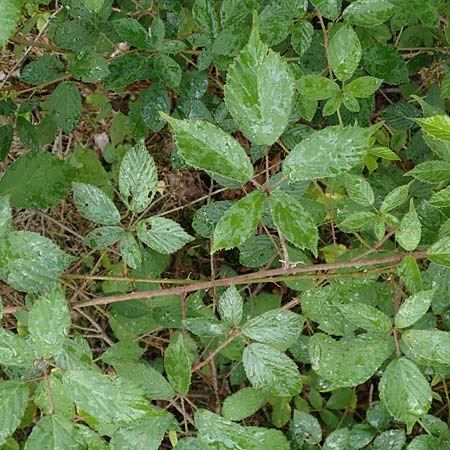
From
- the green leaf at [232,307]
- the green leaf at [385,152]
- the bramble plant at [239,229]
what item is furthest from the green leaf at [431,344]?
the green leaf at [385,152]

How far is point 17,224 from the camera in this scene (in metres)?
2.33

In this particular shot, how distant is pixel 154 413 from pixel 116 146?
1496 mm

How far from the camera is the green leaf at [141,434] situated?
3.81ft

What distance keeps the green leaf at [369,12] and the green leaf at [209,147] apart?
0.57m

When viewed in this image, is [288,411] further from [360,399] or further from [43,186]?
[43,186]

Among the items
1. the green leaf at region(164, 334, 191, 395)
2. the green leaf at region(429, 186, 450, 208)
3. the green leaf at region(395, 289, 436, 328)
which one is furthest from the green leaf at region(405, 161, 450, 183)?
the green leaf at region(164, 334, 191, 395)

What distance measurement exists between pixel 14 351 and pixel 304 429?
1104mm

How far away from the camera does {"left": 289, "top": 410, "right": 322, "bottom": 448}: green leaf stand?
1779 mm

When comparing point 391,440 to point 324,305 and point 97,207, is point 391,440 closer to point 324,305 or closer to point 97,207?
point 324,305

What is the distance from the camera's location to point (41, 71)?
161 cm

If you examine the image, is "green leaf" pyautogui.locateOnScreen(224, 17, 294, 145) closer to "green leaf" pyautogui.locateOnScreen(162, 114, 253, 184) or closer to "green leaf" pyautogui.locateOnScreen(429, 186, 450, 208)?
"green leaf" pyautogui.locateOnScreen(162, 114, 253, 184)

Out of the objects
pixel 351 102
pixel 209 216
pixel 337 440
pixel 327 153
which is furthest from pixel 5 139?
pixel 337 440

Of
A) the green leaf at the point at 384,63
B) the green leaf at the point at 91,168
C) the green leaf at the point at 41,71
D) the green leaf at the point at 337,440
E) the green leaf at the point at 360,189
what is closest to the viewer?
the green leaf at the point at 360,189

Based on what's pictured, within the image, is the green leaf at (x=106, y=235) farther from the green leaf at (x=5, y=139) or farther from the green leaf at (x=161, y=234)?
the green leaf at (x=5, y=139)
